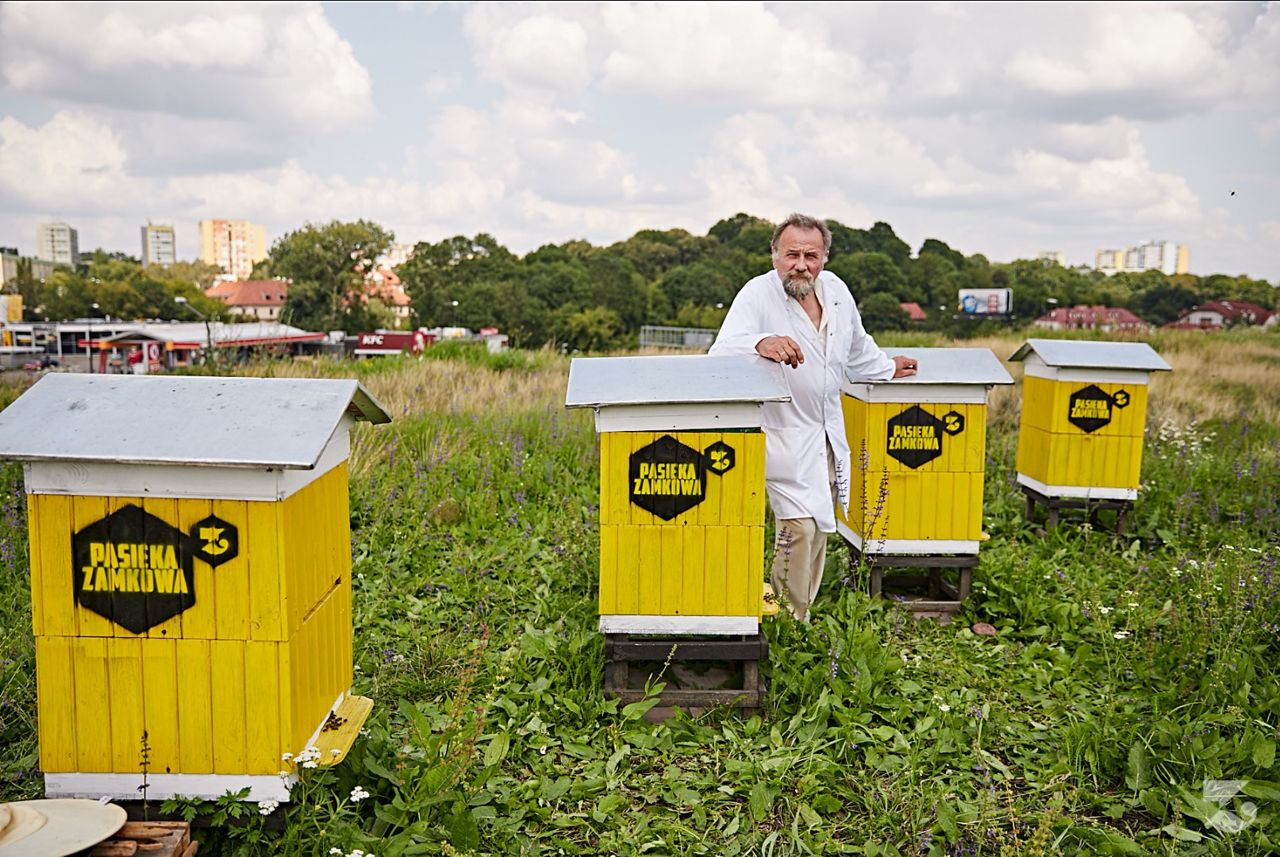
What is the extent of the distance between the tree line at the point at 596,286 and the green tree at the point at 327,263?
0.07 metres

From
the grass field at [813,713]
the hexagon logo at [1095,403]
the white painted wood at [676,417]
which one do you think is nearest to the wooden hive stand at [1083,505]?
the grass field at [813,713]

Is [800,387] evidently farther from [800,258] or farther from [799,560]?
[799,560]

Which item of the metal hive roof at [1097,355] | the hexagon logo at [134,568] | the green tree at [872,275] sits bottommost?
the hexagon logo at [134,568]

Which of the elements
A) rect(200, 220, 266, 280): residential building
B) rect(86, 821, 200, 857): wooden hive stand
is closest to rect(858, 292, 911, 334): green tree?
rect(86, 821, 200, 857): wooden hive stand

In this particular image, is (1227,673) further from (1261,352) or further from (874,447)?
(1261,352)

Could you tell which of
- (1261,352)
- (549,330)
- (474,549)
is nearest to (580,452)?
(474,549)

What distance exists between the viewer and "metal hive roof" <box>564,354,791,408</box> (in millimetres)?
3689

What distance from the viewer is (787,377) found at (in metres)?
4.74

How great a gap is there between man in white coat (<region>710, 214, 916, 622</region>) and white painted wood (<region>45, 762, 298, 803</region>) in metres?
2.57

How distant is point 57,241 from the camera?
10000 cm

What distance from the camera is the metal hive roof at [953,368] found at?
5227 mm

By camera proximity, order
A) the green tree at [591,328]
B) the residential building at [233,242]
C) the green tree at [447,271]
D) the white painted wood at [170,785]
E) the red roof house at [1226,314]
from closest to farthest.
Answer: the white painted wood at [170,785] → the red roof house at [1226,314] → the green tree at [591,328] → the green tree at [447,271] → the residential building at [233,242]

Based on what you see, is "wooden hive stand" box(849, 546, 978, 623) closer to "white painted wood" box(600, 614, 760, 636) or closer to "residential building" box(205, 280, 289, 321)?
"white painted wood" box(600, 614, 760, 636)

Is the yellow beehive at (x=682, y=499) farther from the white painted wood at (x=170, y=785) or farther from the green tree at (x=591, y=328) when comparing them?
the green tree at (x=591, y=328)
